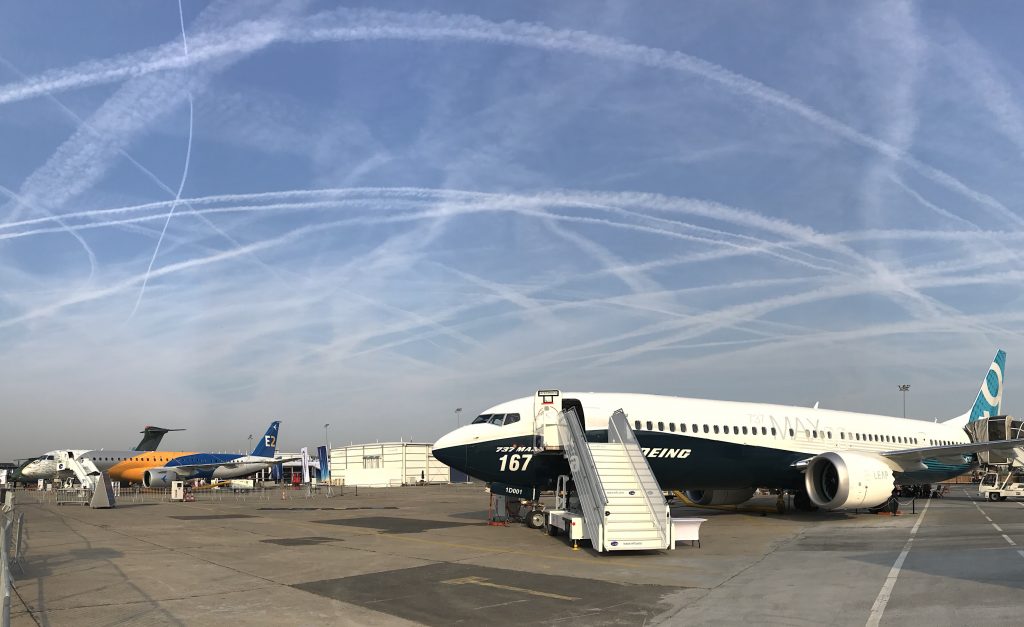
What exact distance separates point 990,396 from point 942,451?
19.0 metres

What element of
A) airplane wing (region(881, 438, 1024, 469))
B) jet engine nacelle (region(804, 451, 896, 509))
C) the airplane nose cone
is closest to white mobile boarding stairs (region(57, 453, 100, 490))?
the airplane nose cone

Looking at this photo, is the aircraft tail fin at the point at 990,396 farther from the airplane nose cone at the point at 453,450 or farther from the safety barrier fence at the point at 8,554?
the safety barrier fence at the point at 8,554

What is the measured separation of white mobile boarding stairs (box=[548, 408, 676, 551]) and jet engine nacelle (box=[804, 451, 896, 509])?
867 centimetres

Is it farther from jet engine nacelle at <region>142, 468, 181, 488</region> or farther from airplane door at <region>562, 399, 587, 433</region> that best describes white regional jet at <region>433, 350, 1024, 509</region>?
jet engine nacelle at <region>142, 468, 181, 488</region>

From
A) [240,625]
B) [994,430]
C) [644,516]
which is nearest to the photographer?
[240,625]

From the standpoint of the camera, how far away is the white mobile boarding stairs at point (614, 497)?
611 inches

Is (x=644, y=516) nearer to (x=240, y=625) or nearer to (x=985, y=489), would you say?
(x=240, y=625)

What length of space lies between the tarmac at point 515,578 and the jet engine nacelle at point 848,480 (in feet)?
4.63

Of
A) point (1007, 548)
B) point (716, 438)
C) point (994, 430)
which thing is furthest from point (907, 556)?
point (994, 430)

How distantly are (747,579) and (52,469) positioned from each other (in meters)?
75.9

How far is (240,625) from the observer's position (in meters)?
9.10

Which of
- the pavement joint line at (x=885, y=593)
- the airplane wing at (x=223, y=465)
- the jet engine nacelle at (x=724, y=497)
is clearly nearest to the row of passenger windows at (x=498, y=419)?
the pavement joint line at (x=885, y=593)

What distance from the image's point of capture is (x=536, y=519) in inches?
872

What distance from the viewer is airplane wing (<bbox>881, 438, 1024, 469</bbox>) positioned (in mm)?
25641
